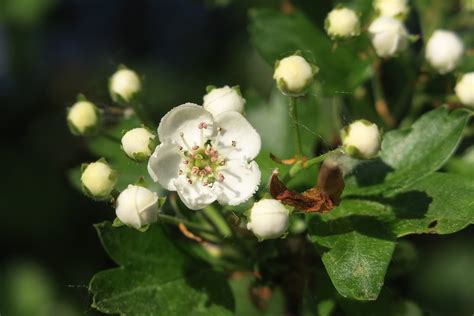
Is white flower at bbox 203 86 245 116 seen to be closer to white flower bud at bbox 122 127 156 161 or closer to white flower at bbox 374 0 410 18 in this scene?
white flower bud at bbox 122 127 156 161

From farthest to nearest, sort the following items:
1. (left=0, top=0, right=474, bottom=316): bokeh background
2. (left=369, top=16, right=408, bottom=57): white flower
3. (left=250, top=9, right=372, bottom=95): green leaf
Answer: (left=0, top=0, right=474, bottom=316): bokeh background, (left=250, top=9, right=372, bottom=95): green leaf, (left=369, top=16, right=408, bottom=57): white flower

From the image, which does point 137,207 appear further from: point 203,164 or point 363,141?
point 363,141

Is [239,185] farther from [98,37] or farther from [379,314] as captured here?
[98,37]

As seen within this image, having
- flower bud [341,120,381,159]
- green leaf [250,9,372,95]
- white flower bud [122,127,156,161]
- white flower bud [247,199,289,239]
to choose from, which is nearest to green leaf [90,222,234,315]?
white flower bud [122,127,156,161]

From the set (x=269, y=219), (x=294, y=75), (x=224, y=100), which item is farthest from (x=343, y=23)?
(x=269, y=219)

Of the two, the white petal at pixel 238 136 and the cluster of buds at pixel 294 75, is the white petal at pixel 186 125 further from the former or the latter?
the cluster of buds at pixel 294 75
